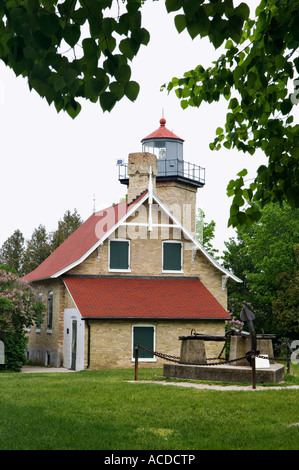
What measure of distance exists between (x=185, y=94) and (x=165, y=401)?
6.40 m

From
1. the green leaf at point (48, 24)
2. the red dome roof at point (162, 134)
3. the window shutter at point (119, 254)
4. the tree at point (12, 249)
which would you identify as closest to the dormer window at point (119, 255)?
the window shutter at point (119, 254)

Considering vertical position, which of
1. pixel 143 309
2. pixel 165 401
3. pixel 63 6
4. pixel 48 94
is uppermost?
pixel 63 6

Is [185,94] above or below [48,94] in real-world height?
above

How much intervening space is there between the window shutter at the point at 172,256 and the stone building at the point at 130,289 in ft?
0.17

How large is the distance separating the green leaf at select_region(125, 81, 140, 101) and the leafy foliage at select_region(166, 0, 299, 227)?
1.69 metres

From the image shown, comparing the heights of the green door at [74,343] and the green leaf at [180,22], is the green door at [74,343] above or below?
below

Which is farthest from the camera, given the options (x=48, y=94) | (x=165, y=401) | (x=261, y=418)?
(x=165, y=401)

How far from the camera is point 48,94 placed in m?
4.91

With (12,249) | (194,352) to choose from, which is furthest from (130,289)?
(12,249)

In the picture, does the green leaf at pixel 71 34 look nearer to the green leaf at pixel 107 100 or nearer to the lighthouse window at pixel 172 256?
the green leaf at pixel 107 100

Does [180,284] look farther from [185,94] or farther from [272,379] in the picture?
[185,94]

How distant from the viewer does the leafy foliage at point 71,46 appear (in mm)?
4656
